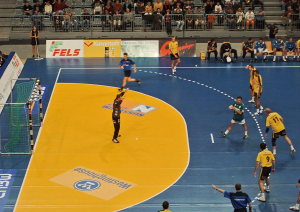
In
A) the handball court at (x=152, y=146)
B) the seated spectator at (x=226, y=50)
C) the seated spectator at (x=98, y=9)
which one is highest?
the seated spectator at (x=98, y=9)

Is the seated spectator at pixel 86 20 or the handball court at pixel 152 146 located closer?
the handball court at pixel 152 146

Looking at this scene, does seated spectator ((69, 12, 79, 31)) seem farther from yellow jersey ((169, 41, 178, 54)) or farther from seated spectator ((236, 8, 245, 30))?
seated spectator ((236, 8, 245, 30))

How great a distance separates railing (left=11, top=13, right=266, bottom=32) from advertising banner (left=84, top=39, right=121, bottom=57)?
2690 millimetres

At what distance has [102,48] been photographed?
111 ft

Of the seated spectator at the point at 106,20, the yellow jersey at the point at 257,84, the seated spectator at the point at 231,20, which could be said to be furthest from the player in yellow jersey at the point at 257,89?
the seated spectator at the point at 106,20

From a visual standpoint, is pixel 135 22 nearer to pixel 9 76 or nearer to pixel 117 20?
pixel 117 20

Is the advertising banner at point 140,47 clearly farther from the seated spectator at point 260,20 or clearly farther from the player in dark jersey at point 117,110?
the player in dark jersey at point 117,110

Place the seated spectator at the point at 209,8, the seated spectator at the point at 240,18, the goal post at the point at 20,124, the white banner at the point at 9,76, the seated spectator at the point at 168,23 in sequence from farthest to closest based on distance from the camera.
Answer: the seated spectator at the point at 209,8, the seated spectator at the point at 240,18, the seated spectator at the point at 168,23, the white banner at the point at 9,76, the goal post at the point at 20,124

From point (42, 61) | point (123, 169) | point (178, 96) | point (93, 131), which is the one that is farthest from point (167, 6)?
point (123, 169)

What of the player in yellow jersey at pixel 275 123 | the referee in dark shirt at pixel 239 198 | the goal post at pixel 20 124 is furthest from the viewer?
the goal post at pixel 20 124

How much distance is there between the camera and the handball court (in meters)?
15.8

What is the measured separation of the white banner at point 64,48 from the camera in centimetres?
3344

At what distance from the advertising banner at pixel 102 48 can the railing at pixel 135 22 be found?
269 centimetres

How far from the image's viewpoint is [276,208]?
49.4 feet
